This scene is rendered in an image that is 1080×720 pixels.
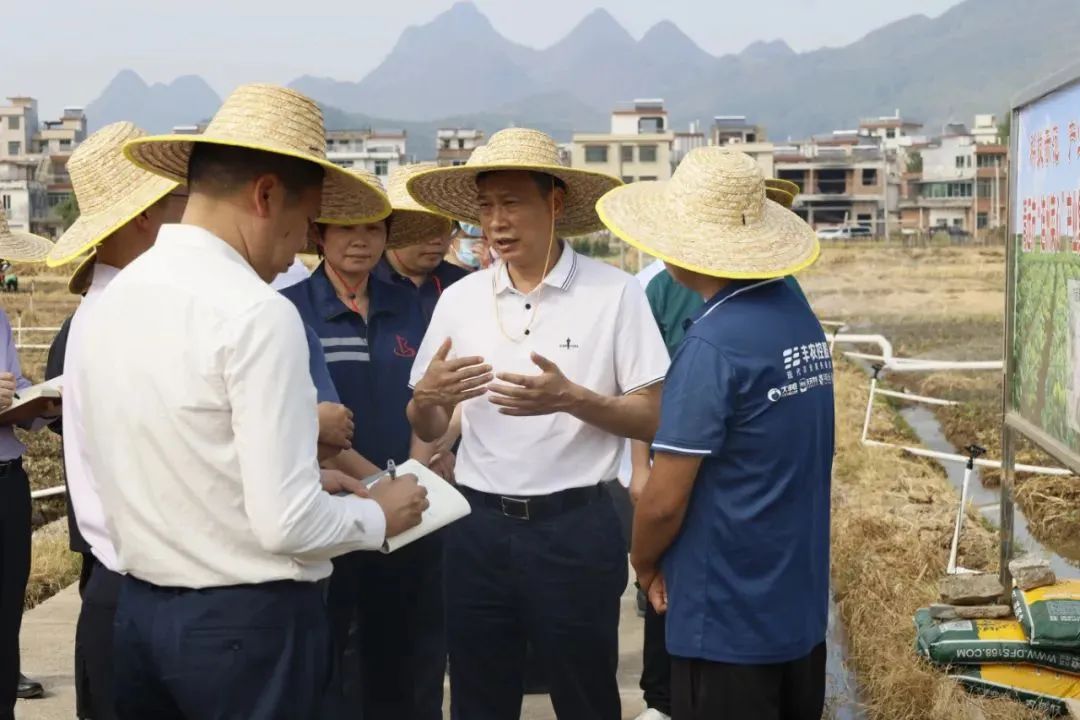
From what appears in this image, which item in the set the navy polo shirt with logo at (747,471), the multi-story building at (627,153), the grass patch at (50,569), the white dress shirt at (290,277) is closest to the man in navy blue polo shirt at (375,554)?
the white dress shirt at (290,277)

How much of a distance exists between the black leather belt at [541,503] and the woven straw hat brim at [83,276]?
1237 millimetres

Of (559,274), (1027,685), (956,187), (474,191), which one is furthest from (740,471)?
(956,187)

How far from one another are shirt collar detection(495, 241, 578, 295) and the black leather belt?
0.57 meters

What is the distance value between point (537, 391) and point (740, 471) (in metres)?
0.63

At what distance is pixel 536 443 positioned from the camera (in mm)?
3441

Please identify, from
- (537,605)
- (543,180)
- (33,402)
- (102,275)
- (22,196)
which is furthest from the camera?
(22,196)

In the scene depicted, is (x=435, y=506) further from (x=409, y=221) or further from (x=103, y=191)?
(x=409, y=221)

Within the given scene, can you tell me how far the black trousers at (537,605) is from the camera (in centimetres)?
338

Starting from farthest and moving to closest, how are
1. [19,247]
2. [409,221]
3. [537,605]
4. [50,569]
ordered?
[50,569] → [409,221] → [19,247] → [537,605]

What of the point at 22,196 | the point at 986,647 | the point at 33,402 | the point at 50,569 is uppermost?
the point at 22,196

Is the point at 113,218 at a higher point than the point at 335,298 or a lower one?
higher

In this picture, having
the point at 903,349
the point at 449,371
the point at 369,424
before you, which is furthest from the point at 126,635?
the point at 903,349

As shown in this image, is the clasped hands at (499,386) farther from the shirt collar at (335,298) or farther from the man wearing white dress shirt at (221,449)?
the man wearing white dress shirt at (221,449)

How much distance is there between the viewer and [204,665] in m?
2.21
